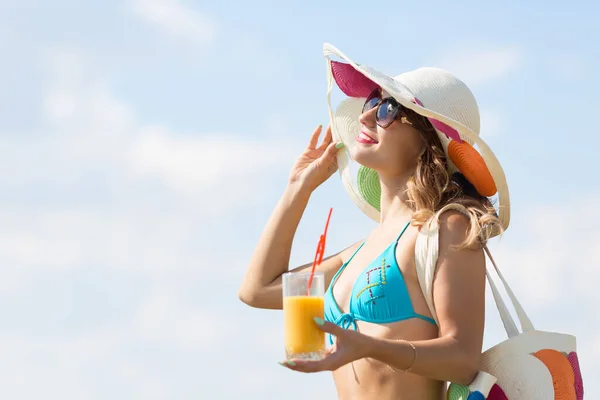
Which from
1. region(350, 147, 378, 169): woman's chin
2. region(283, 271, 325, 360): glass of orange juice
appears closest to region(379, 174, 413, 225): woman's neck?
region(350, 147, 378, 169): woman's chin

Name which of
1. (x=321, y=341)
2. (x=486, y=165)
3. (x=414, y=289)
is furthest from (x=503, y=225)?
(x=321, y=341)

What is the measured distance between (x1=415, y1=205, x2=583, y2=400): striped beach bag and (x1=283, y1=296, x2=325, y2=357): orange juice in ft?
2.56

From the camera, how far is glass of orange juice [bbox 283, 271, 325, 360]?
4473 millimetres

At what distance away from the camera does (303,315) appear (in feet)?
14.7

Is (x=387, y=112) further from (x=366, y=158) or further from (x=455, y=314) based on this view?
(x=455, y=314)

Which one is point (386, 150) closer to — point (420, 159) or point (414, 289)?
point (420, 159)

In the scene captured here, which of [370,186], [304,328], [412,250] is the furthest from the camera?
[370,186]

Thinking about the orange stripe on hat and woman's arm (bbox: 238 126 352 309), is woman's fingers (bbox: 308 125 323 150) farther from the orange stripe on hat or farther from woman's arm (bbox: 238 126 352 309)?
the orange stripe on hat

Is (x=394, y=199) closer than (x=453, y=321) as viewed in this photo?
No

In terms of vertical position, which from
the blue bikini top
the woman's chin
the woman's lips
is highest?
the woman's lips

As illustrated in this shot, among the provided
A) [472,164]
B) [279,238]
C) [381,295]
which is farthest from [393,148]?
[279,238]

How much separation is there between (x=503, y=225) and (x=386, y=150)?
721mm

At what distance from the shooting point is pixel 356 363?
5211 millimetres

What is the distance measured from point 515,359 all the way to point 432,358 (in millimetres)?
643
